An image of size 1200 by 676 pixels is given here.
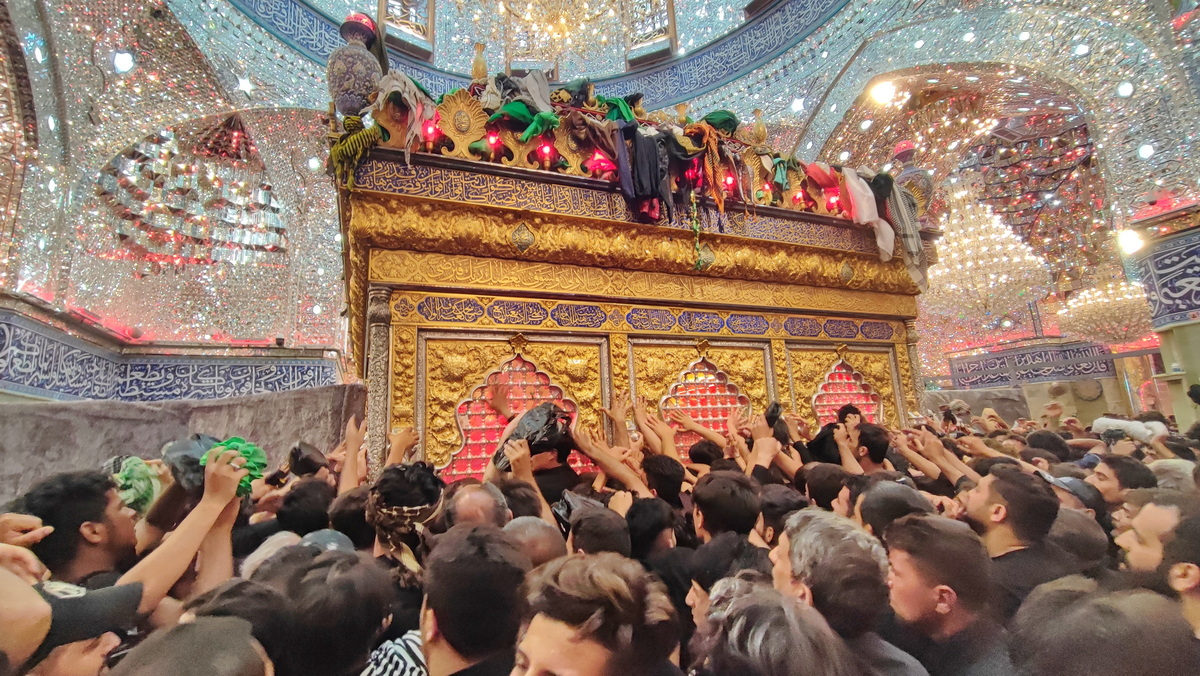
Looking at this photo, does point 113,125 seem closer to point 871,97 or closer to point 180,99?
point 180,99

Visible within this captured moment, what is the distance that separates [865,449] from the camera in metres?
3.18

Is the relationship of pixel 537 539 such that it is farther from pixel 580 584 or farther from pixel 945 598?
pixel 945 598

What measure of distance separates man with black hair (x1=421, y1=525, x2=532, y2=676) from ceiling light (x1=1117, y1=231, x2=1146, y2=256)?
7.27 metres

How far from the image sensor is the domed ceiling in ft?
19.8

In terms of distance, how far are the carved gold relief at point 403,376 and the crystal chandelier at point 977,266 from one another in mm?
10346

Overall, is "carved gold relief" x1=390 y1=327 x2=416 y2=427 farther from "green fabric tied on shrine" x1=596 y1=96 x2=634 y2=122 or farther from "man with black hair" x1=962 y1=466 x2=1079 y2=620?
"man with black hair" x1=962 y1=466 x2=1079 y2=620

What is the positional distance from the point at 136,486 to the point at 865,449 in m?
3.56

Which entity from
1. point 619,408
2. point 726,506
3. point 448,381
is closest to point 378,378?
point 448,381

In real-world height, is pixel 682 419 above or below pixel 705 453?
above

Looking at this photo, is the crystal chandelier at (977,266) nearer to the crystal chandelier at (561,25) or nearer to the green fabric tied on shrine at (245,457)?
the crystal chandelier at (561,25)

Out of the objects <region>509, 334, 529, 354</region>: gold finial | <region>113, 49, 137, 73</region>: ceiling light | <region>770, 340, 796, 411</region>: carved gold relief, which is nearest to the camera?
<region>509, 334, 529, 354</region>: gold finial

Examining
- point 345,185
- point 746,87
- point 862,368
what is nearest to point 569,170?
point 345,185

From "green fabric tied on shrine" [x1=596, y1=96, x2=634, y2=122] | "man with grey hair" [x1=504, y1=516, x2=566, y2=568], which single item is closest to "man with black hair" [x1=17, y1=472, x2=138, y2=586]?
"man with grey hair" [x1=504, y1=516, x2=566, y2=568]

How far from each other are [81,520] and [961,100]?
12.7 m
